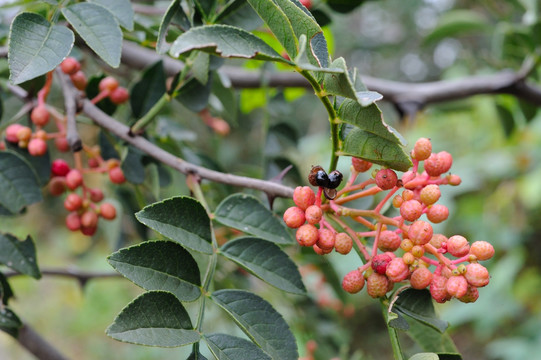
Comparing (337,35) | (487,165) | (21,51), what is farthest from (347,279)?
(337,35)

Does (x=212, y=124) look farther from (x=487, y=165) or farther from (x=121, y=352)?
(x=121, y=352)

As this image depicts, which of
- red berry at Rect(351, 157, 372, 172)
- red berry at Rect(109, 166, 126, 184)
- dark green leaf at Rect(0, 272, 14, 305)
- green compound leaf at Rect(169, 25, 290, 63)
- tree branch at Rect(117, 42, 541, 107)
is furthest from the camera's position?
tree branch at Rect(117, 42, 541, 107)

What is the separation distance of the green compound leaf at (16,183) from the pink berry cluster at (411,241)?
0.36 metres

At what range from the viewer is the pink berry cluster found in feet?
1.61

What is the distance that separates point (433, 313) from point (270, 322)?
173 mm

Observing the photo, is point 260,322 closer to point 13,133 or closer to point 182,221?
point 182,221

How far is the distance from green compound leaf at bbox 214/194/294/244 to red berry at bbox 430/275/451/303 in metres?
0.17

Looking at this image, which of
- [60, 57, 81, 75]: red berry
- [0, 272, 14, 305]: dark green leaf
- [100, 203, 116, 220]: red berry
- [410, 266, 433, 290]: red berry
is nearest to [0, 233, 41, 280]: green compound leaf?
[0, 272, 14, 305]: dark green leaf

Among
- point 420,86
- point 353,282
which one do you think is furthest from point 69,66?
point 420,86

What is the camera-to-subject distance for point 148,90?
771mm

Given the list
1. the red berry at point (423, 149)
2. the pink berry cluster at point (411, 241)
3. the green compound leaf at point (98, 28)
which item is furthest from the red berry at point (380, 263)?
the green compound leaf at point (98, 28)

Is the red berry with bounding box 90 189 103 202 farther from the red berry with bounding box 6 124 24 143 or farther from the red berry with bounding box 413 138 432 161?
the red berry with bounding box 413 138 432 161

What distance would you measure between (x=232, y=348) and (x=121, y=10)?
0.39 meters

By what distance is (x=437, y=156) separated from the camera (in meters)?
0.52
